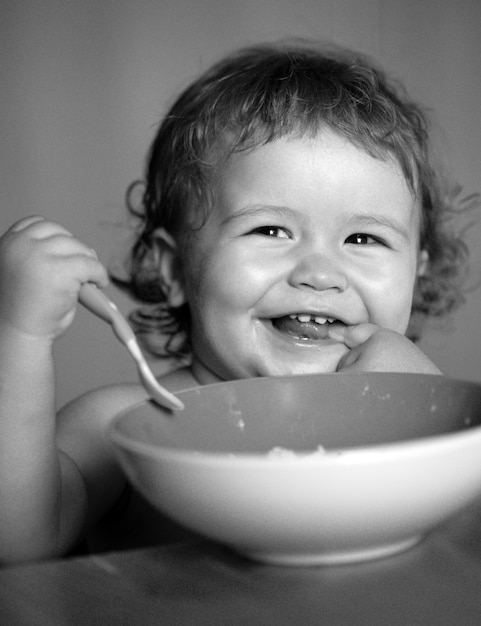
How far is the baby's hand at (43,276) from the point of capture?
0.70m

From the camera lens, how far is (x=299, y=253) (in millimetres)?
982

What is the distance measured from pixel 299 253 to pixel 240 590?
1.97 feet

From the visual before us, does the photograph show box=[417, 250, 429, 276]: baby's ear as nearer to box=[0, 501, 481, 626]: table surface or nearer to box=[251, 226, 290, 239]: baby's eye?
box=[251, 226, 290, 239]: baby's eye

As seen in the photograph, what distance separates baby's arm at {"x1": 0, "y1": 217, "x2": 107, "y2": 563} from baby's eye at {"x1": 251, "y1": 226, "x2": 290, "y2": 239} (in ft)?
1.08

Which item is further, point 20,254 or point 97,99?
point 97,99

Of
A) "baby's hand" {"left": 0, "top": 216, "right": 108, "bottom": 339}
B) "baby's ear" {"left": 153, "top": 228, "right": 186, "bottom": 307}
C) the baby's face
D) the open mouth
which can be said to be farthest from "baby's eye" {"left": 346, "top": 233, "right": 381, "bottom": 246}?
"baby's hand" {"left": 0, "top": 216, "right": 108, "bottom": 339}

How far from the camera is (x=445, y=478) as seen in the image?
0.40 metres

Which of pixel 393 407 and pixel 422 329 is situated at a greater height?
pixel 393 407

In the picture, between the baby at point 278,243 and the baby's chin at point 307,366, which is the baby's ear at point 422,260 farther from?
the baby's chin at point 307,366

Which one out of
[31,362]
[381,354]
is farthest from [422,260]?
[31,362]

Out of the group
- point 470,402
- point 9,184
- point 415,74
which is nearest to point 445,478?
point 470,402

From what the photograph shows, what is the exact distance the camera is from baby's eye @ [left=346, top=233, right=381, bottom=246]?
1020mm

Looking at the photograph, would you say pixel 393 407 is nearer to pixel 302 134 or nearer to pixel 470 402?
pixel 470 402

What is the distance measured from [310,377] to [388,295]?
17.6 inches
